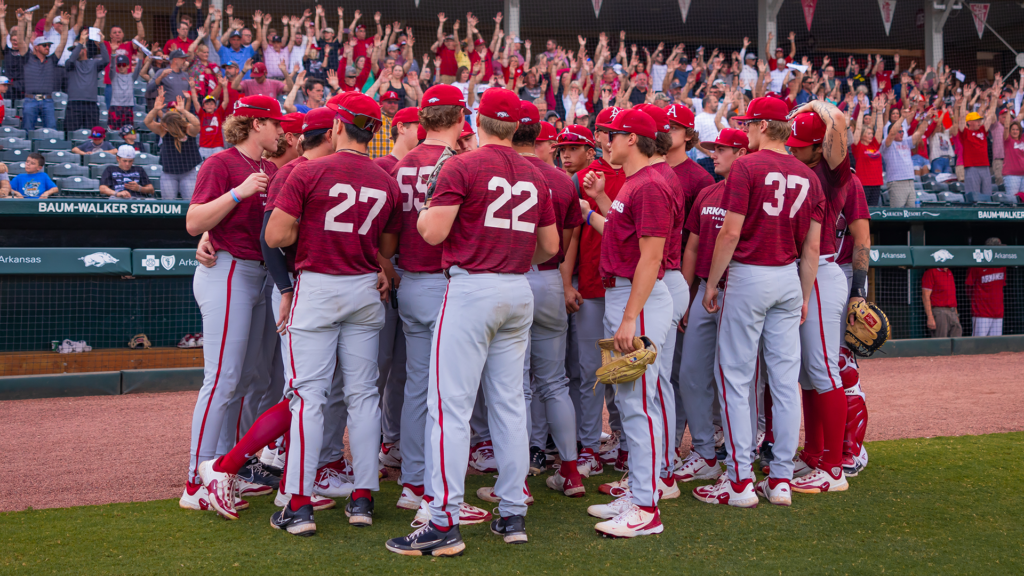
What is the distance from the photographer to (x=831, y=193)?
167 inches

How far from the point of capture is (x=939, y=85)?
1603 cm

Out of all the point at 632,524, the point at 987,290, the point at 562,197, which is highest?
the point at 562,197

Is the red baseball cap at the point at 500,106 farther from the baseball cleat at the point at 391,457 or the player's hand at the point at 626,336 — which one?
the baseball cleat at the point at 391,457

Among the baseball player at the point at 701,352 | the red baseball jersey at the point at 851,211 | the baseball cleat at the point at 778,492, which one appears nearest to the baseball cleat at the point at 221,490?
the baseball player at the point at 701,352

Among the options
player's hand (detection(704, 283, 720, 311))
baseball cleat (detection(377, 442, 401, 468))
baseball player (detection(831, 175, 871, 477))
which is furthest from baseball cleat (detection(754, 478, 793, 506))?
baseball cleat (detection(377, 442, 401, 468))

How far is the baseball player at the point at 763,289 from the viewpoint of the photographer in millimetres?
3760

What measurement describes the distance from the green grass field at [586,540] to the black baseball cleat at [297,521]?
0.15ft

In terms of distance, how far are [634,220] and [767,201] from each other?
827mm

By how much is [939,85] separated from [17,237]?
16.7 meters

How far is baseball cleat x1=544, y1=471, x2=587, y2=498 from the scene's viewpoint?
395 cm

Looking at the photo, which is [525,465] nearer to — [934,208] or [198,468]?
[198,468]

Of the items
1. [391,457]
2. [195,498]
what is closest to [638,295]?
[391,457]

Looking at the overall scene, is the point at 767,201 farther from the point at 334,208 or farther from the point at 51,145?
the point at 51,145

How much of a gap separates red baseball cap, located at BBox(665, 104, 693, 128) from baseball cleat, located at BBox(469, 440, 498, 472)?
220cm
